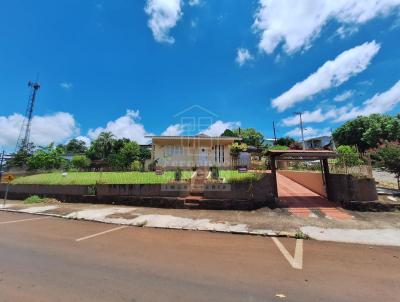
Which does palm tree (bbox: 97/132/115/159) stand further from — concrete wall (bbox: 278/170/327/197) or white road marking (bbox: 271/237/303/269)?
white road marking (bbox: 271/237/303/269)

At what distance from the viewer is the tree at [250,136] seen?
4531 cm

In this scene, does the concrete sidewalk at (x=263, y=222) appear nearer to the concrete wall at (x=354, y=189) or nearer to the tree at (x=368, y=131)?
the concrete wall at (x=354, y=189)

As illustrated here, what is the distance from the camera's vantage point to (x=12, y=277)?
3.93 m

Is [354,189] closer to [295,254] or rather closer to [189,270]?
[295,254]

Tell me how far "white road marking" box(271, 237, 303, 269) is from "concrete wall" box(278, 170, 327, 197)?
643cm

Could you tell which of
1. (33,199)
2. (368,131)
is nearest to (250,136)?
(368,131)

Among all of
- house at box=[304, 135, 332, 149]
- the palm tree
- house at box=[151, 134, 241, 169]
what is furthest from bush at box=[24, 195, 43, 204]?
house at box=[304, 135, 332, 149]

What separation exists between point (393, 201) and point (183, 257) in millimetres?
9474

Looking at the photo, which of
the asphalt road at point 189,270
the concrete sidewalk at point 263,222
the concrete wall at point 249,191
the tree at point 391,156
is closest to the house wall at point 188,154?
the concrete sidewalk at point 263,222

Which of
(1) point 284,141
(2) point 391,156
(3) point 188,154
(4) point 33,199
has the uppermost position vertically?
(1) point 284,141

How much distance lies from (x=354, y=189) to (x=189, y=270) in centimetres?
865

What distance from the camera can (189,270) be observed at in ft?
13.9

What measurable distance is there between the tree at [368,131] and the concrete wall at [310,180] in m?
18.2

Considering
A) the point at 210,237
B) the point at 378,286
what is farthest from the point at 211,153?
the point at 378,286
